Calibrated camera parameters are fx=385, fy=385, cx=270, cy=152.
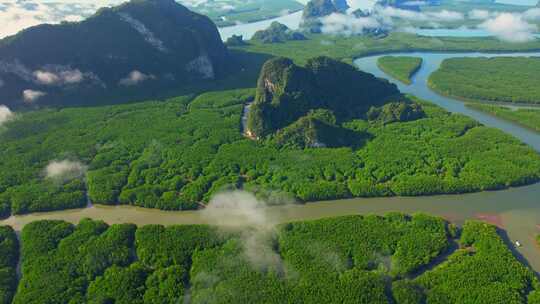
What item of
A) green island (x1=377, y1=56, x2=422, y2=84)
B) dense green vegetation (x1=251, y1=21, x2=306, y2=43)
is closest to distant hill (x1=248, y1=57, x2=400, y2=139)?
green island (x1=377, y1=56, x2=422, y2=84)

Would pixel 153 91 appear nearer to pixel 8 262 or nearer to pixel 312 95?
pixel 312 95

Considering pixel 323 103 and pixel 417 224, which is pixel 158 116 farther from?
pixel 417 224

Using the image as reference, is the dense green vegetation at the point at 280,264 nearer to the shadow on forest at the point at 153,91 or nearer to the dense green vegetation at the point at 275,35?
the shadow on forest at the point at 153,91

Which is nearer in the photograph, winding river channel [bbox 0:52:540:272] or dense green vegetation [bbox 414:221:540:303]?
dense green vegetation [bbox 414:221:540:303]

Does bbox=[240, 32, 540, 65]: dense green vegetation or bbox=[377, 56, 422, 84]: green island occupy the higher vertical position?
bbox=[240, 32, 540, 65]: dense green vegetation

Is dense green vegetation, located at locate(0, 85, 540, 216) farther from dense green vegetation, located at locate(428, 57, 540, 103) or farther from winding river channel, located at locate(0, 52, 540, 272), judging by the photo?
dense green vegetation, located at locate(428, 57, 540, 103)

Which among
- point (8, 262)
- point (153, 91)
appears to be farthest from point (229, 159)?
point (153, 91)

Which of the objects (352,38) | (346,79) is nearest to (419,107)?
(346,79)
